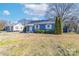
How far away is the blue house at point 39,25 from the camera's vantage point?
2.41 m

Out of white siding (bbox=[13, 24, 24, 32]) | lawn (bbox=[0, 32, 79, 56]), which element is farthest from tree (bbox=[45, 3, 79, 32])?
white siding (bbox=[13, 24, 24, 32])

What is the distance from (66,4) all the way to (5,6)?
0.68m

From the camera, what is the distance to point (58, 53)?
2367mm

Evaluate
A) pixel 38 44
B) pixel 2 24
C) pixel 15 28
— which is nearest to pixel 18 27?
pixel 15 28

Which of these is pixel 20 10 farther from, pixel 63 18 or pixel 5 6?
pixel 63 18

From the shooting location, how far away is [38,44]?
2.40 meters

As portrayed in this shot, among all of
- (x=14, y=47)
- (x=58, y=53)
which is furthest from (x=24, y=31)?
(x=58, y=53)

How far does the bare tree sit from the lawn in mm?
217

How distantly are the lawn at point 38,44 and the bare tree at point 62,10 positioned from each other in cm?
22

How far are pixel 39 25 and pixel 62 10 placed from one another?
31cm

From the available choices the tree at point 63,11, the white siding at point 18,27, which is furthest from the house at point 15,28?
the tree at point 63,11

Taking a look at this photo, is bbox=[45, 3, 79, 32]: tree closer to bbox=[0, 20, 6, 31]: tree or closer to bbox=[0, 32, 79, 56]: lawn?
Answer: bbox=[0, 32, 79, 56]: lawn

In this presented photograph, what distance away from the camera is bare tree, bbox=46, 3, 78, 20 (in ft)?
7.87

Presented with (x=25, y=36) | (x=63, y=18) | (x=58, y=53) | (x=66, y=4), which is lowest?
(x=58, y=53)
